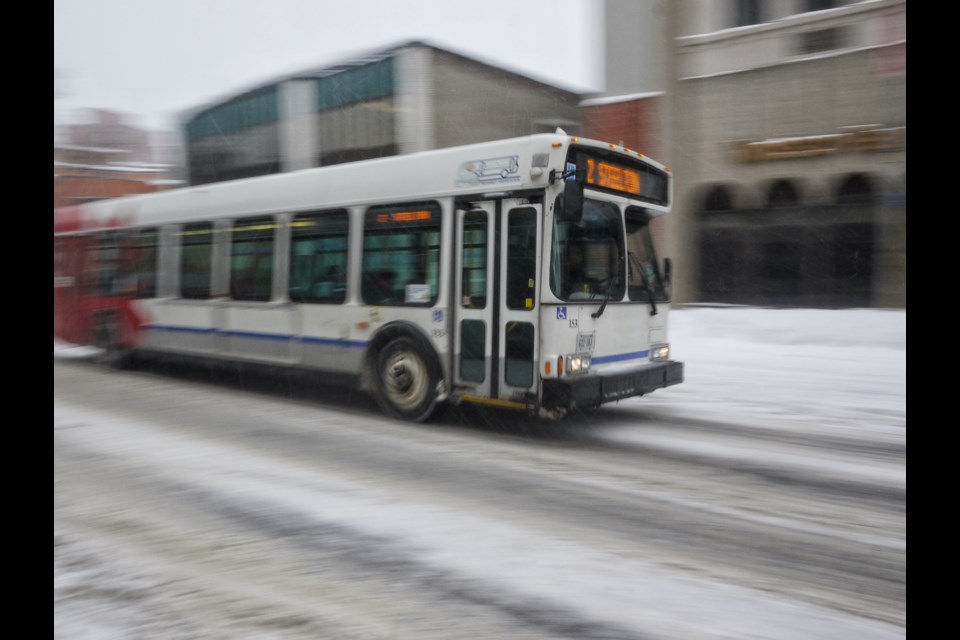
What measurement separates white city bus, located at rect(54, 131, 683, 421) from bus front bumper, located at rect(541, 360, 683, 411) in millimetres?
14

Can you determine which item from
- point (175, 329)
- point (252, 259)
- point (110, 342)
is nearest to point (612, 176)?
point (252, 259)

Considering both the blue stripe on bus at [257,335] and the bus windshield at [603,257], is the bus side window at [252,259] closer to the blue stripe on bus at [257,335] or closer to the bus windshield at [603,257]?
the blue stripe on bus at [257,335]

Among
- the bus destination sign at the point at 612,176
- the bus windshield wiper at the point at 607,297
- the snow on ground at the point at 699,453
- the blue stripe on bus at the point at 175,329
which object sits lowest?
the snow on ground at the point at 699,453

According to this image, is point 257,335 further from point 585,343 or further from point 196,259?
point 585,343

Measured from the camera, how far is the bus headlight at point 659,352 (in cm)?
763

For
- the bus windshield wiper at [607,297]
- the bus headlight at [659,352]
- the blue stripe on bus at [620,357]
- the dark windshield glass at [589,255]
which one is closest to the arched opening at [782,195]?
the bus headlight at [659,352]

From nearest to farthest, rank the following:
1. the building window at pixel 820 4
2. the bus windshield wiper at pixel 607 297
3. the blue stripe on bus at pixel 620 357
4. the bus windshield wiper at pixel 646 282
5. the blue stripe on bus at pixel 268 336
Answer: the bus windshield wiper at pixel 607 297 < the blue stripe on bus at pixel 620 357 < the bus windshield wiper at pixel 646 282 < the blue stripe on bus at pixel 268 336 < the building window at pixel 820 4

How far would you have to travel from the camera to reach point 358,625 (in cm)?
315

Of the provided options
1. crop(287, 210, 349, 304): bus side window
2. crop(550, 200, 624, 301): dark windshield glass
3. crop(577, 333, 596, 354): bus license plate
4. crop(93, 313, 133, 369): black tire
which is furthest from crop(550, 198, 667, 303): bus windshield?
crop(93, 313, 133, 369): black tire

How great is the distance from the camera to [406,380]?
760 cm

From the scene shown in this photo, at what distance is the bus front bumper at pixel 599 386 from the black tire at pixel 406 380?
1.34 m

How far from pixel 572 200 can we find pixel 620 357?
5.74 feet
